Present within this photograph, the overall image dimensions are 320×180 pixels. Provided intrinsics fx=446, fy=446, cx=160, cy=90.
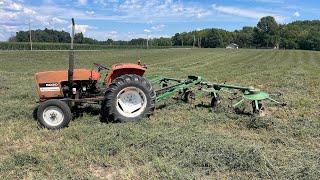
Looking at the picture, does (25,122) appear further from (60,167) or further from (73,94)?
(60,167)

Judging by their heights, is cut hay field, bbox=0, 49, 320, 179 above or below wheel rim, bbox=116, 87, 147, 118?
below

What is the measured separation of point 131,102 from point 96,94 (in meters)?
0.76

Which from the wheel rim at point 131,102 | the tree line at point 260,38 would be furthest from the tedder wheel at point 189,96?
the tree line at point 260,38

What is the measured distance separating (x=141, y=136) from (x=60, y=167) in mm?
1669

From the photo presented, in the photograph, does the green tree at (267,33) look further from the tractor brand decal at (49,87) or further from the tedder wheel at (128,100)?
the tractor brand decal at (49,87)

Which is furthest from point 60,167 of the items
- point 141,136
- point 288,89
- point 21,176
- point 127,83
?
point 288,89

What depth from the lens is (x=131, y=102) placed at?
877cm

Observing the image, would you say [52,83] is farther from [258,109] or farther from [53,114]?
[258,109]

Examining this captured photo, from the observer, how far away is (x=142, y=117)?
870 cm

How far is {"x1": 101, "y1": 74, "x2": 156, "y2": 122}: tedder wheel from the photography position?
8492 mm

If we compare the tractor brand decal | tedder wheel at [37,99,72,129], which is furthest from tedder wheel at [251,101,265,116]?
the tractor brand decal

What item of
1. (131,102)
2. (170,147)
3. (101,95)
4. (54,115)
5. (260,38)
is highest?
(260,38)

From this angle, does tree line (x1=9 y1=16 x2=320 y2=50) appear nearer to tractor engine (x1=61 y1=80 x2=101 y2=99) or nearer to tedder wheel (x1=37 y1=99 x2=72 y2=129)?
tractor engine (x1=61 y1=80 x2=101 y2=99)

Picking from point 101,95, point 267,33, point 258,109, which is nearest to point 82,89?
point 101,95
